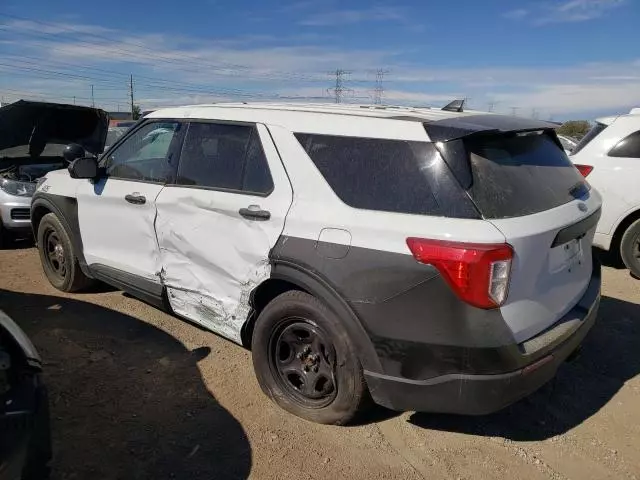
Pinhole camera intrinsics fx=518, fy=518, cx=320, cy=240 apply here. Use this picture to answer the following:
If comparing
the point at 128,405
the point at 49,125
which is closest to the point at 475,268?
the point at 128,405

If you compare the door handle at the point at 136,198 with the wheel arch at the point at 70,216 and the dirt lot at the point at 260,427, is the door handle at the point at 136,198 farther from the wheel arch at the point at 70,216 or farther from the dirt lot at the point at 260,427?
the dirt lot at the point at 260,427

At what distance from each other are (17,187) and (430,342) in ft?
20.6

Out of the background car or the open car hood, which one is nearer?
the background car

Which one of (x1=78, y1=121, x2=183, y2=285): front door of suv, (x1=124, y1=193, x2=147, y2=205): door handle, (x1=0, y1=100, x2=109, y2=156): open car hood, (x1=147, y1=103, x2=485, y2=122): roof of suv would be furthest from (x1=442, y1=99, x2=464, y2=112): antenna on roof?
(x1=0, y1=100, x2=109, y2=156): open car hood

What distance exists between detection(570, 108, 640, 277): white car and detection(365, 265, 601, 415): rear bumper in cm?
355

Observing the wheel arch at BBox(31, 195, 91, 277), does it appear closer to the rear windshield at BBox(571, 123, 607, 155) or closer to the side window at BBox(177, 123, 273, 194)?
the side window at BBox(177, 123, 273, 194)

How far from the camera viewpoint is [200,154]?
11.7ft

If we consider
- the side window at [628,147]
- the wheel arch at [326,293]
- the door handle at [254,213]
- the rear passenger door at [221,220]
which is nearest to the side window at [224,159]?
the rear passenger door at [221,220]

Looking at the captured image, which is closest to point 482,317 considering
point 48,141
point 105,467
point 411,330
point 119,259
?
point 411,330

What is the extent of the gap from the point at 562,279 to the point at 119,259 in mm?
3197

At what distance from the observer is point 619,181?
565 centimetres

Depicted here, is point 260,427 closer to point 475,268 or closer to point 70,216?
point 475,268

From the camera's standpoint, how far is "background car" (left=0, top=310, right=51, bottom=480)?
1886mm

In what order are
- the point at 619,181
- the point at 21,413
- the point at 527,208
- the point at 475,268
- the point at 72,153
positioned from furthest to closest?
the point at 619,181, the point at 72,153, the point at 527,208, the point at 475,268, the point at 21,413
